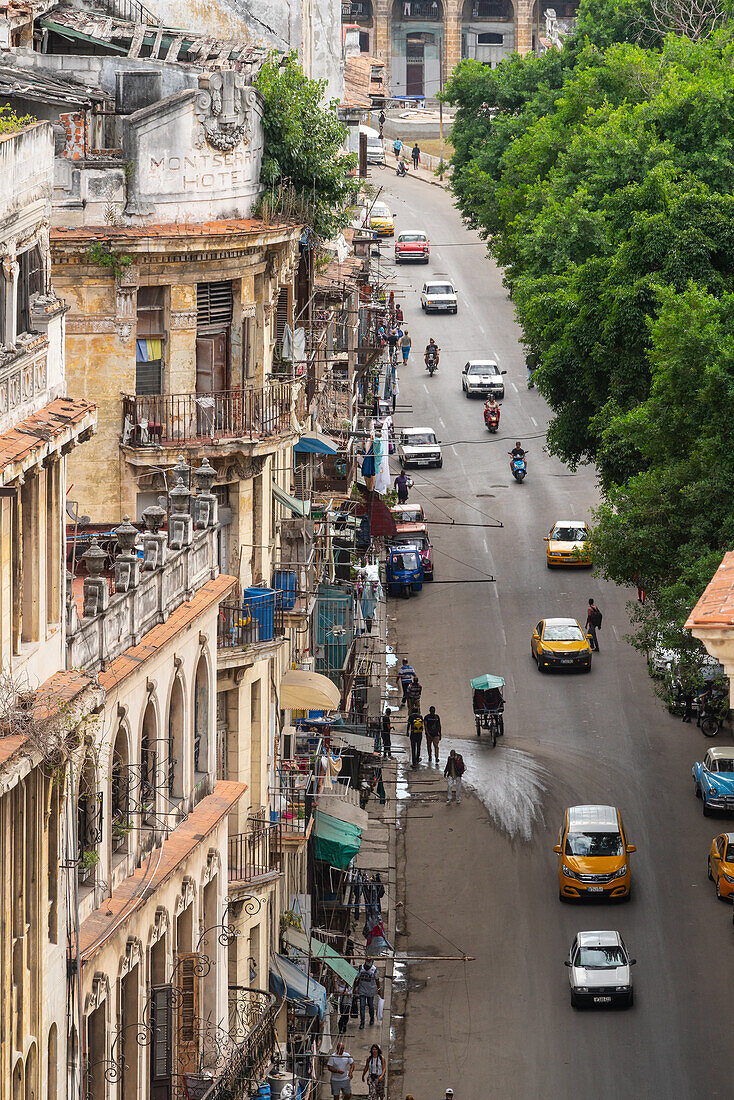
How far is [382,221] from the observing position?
438ft

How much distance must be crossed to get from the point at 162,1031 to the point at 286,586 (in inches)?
616

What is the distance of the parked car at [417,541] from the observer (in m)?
84.1

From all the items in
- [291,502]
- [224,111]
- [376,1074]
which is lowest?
[376,1074]

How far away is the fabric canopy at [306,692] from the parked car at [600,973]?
827cm

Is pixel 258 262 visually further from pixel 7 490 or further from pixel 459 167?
pixel 459 167

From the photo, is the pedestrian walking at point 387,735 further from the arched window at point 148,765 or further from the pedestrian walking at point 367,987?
the arched window at point 148,765

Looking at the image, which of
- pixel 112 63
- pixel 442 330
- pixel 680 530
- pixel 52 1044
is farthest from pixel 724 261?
pixel 442 330

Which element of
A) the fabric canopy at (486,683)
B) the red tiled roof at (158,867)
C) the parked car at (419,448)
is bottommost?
the fabric canopy at (486,683)

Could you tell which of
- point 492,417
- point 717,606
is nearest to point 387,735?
point 492,417

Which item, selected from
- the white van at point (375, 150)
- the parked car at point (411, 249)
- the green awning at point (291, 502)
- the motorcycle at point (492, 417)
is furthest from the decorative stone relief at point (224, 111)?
the white van at point (375, 150)

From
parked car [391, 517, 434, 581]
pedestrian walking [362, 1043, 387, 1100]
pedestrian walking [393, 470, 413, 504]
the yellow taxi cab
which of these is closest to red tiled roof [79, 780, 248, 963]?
pedestrian walking [362, 1043, 387, 1100]

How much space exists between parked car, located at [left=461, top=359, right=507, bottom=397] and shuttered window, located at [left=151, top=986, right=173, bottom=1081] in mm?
75752

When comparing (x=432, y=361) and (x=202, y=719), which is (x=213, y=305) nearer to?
(x=202, y=719)

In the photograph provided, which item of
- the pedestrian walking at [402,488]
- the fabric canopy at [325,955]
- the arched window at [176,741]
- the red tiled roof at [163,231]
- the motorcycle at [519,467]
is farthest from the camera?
Answer: the motorcycle at [519,467]
